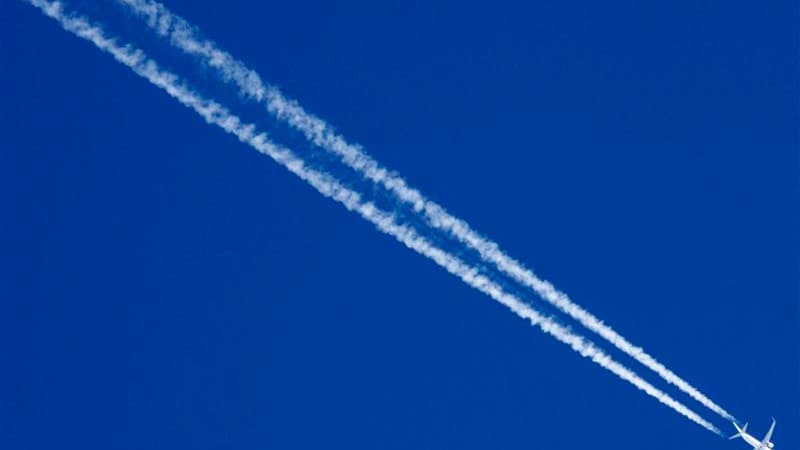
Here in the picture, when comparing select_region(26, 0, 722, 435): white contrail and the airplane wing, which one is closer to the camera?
select_region(26, 0, 722, 435): white contrail

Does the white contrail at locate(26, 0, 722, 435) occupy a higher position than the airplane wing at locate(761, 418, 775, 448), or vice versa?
the airplane wing at locate(761, 418, 775, 448)

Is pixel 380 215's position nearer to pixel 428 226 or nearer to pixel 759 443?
pixel 428 226

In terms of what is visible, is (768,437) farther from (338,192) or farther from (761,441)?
(338,192)

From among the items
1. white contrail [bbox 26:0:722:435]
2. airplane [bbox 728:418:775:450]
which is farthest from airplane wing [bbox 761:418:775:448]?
white contrail [bbox 26:0:722:435]

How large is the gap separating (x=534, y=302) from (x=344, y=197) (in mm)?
7312

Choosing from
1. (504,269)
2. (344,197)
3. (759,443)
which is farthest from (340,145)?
(759,443)

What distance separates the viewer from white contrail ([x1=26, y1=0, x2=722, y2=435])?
1028 inches

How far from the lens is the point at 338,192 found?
29156 millimetres

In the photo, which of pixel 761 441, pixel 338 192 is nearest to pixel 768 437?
pixel 761 441

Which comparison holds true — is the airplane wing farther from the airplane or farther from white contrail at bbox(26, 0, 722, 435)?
white contrail at bbox(26, 0, 722, 435)

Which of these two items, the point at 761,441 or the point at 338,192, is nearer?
the point at 338,192

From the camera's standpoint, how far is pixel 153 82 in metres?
27.1

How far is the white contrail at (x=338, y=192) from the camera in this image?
1028 inches

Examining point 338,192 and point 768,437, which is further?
point 768,437
